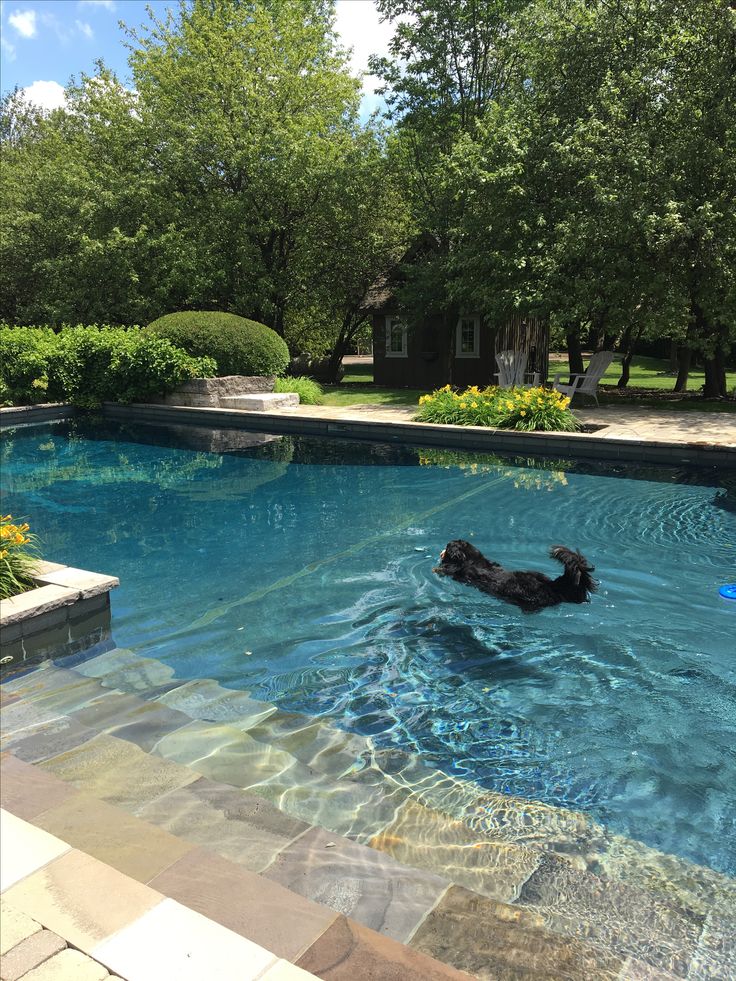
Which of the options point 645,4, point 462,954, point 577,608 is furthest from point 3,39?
point 462,954

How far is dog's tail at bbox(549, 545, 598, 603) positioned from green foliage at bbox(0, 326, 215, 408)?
12.7 meters

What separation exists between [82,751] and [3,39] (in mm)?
14333

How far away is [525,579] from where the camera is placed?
539cm

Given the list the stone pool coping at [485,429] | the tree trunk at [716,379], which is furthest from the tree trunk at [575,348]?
the stone pool coping at [485,429]

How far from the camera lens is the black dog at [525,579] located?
16.9 feet

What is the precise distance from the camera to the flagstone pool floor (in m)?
2.13

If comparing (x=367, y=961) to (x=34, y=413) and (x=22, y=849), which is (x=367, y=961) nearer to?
(x=22, y=849)

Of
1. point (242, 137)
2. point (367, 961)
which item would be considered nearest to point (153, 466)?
point (367, 961)

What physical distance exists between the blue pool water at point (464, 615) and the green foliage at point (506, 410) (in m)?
1.59

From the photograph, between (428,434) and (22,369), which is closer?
(428,434)

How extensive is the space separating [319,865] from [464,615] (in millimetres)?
3102

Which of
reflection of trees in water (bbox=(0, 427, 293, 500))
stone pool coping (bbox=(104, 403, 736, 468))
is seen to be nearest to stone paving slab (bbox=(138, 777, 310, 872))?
reflection of trees in water (bbox=(0, 427, 293, 500))

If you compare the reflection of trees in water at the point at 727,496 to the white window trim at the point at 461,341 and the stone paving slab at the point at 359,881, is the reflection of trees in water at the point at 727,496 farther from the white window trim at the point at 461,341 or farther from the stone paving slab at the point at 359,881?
the white window trim at the point at 461,341

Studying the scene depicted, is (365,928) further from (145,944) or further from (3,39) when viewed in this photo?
(3,39)
